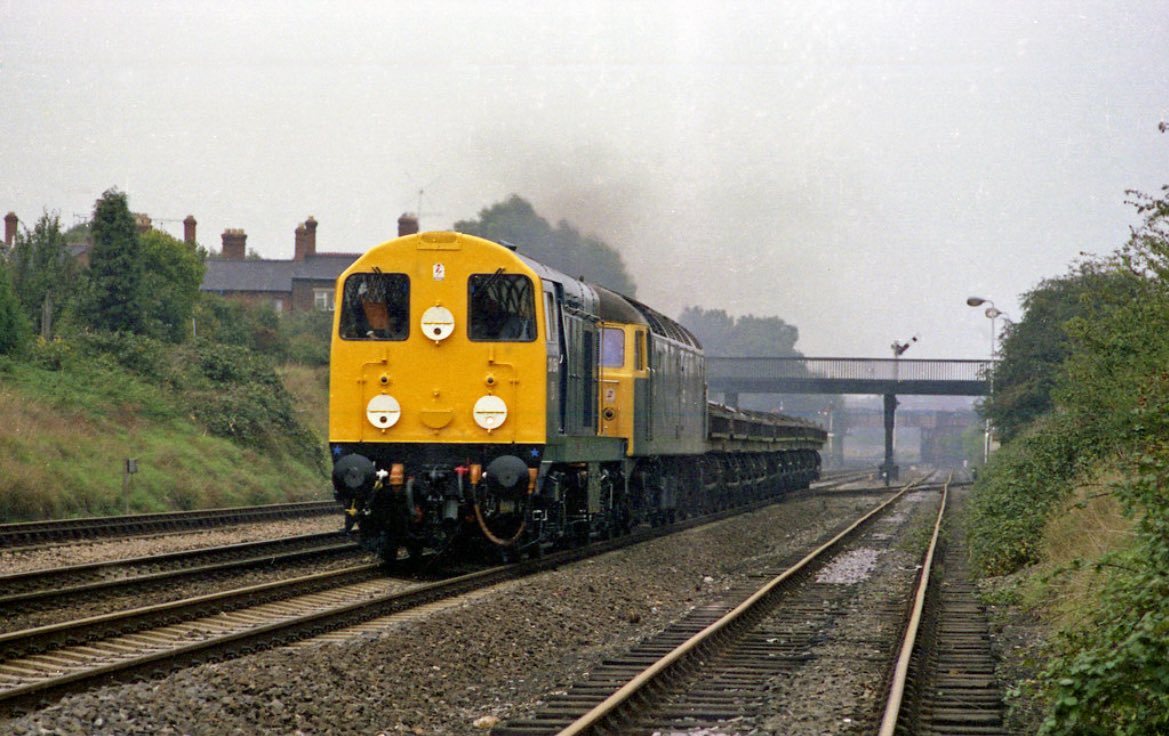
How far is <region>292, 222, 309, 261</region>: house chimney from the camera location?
69.2m

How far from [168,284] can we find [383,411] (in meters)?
29.7

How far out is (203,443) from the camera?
103 ft

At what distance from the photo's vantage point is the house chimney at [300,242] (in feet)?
227

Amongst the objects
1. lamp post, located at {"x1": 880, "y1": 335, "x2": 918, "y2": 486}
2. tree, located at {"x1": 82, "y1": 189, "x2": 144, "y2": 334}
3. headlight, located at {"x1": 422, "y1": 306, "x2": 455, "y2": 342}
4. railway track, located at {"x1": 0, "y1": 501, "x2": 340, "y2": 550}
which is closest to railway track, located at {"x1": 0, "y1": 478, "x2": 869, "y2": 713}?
headlight, located at {"x1": 422, "y1": 306, "x2": 455, "y2": 342}

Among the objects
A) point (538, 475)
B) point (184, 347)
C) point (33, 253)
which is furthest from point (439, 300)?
point (33, 253)

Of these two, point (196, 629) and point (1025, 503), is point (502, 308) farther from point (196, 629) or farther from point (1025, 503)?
point (1025, 503)

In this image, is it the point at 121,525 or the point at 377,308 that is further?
the point at 121,525

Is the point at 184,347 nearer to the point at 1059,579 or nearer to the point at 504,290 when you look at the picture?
the point at 504,290

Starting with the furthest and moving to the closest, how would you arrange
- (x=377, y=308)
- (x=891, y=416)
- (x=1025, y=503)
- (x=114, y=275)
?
(x=891, y=416) < (x=114, y=275) < (x=1025, y=503) < (x=377, y=308)

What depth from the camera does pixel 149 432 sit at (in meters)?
30.5

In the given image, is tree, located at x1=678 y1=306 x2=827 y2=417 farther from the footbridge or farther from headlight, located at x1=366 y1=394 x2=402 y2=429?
headlight, located at x1=366 y1=394 x2=402 y2=429

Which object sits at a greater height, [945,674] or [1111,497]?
[1111,497]

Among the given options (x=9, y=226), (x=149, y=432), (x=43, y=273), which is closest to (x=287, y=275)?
(x=9, y=226)

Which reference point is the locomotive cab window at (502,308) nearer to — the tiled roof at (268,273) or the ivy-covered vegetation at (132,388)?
the ivy-covered vegetation at (132,388)
